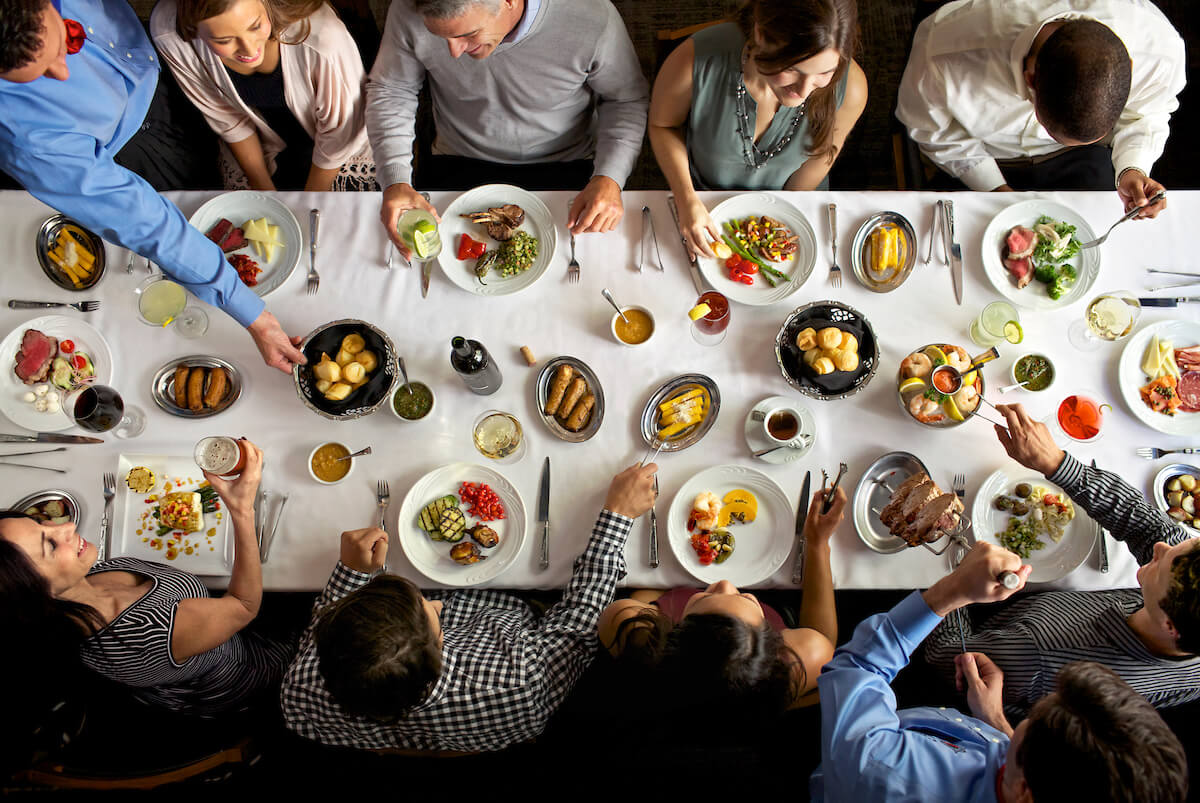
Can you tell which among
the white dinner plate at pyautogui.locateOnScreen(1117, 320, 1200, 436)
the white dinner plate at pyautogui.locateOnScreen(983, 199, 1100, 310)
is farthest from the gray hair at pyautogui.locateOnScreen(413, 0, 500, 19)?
the white dinner plate at pyautogui.locateOnScreen(1117, 320, 1200, 436)

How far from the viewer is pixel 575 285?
2.13 meters

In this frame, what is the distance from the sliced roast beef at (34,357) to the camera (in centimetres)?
197

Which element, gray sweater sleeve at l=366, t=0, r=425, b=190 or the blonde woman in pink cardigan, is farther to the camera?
gray sweater sleeve at l=366, t=0, r=425, b=190

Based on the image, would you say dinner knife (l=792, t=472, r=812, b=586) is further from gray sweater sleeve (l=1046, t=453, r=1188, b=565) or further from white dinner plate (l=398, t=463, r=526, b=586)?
white dinner plate (l=398, t=463, r=526, b=586)

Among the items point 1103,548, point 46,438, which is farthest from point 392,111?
point 1103,548

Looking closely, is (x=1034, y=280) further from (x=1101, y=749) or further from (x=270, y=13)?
(x=270, y=13)

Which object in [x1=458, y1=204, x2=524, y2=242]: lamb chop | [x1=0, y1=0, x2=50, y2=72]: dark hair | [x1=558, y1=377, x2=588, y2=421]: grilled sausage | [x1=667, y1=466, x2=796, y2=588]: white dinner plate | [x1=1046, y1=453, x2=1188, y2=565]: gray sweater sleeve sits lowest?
[x1=667, y1=466, x2=796, y2=588]: white dinner plate

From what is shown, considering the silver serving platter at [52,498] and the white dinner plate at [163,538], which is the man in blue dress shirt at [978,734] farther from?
the silver serving platter at [52,498]

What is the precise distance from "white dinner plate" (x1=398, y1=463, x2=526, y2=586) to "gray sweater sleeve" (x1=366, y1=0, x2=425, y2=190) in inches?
41.0

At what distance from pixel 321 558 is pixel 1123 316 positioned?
8.18 feet

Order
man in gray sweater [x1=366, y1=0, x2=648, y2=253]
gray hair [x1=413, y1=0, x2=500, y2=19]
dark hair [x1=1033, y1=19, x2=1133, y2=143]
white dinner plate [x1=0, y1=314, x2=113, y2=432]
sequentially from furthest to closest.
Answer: man in gray sweater [x1=366, y1=0, x2=648, y2=253]
white dinner plate [x1=0, y1=314, x2=113, y2=432]
dark hair [x1=1033, y1=19, x2=1133, y2=143]
gray hair [x1=413, y1=0, x2=500, y2=19]

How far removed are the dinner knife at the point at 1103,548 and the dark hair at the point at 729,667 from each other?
0.97m

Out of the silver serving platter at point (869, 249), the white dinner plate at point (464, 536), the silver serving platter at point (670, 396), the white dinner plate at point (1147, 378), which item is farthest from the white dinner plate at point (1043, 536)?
the white dinner plate at point (464, 536)

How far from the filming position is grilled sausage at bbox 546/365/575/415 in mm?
2004
